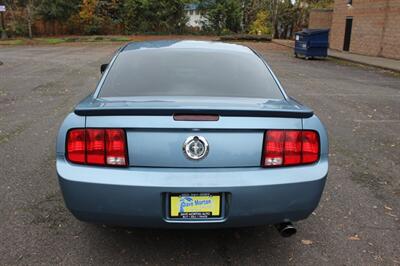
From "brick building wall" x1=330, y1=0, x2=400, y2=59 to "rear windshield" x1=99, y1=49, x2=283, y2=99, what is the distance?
19.3 metres

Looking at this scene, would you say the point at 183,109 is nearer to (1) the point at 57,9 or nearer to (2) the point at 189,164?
(2) the point at 189,164

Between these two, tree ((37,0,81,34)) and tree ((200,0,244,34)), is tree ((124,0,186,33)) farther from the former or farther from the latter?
tree ((37,0,81,34))

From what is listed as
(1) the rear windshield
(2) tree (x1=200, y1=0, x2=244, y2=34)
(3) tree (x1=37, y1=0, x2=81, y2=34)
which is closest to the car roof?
(1) the rear windshield

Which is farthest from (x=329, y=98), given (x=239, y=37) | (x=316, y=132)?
(x=239, y=37)

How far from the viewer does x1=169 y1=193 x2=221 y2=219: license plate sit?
8.80ft

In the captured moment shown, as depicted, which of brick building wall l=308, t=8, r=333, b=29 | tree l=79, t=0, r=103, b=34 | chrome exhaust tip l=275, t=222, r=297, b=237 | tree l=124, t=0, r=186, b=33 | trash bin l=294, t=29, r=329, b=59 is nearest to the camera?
chrome exhaust tip l=275, t=222, r=297, b=237

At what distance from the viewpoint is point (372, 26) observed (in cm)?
2292

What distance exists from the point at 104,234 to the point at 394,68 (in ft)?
54.1

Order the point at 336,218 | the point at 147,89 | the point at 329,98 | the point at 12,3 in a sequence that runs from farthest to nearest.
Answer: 1. the point at 12,3
2. the point at 329,98
3. the point at 336,218
4. the point at 147,89

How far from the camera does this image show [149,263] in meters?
3.03

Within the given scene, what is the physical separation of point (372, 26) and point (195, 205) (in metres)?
23.2

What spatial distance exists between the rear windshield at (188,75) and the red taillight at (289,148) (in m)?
0.59

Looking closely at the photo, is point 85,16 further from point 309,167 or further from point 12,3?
point 309,167

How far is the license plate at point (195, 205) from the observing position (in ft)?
8.80
